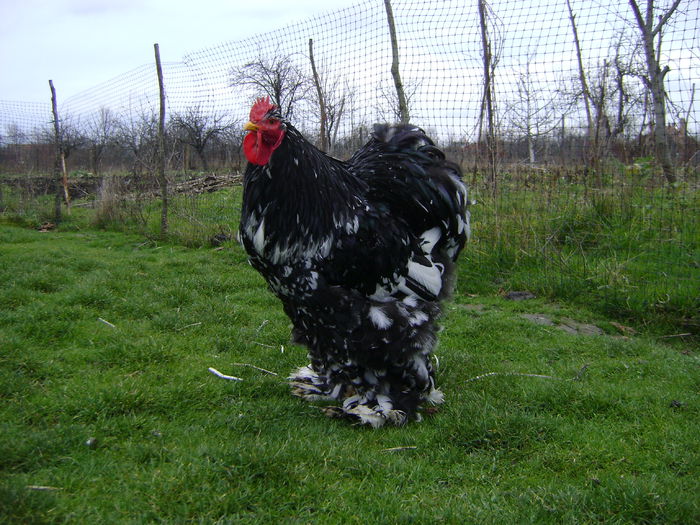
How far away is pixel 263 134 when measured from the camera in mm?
2947

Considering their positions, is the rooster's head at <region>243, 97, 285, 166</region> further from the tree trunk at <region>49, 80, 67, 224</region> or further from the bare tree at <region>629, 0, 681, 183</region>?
the tree trunk at <region>49, 80, 67, 224</region>

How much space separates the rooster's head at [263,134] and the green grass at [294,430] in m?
1.66

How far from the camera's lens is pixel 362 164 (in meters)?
3.70

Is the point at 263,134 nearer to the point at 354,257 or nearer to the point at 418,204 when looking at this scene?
the point at 354,257

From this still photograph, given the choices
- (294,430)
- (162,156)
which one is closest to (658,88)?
(294,430)

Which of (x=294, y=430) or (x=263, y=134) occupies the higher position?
(x=263, y=134)

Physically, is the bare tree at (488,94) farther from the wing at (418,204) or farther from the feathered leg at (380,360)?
the feathered leg at (380,360)

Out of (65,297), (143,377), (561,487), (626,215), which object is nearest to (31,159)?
(65,297)

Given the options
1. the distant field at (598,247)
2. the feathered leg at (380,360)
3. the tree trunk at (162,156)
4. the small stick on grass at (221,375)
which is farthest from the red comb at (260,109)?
the tree trunk at (162,156)

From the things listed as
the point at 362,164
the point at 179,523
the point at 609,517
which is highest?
the point at 362,164

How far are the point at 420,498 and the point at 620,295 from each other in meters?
4.10

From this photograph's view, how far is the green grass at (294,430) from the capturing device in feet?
7.22

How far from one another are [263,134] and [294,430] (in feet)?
6.08

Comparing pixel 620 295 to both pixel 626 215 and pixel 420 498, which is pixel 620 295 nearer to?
pixel 626 215
